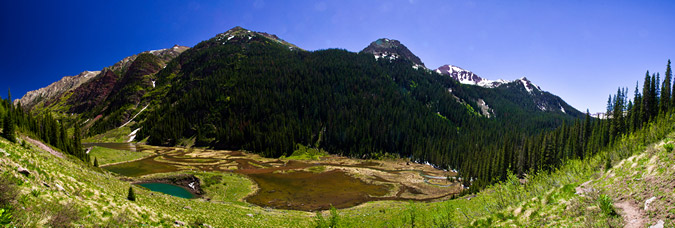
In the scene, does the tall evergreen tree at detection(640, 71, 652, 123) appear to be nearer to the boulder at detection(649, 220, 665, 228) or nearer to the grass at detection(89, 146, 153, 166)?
the boulder at detection(649, 220, 665, 228)

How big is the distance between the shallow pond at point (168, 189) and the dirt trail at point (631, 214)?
192ft

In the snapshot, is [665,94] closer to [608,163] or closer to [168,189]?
[608,163]

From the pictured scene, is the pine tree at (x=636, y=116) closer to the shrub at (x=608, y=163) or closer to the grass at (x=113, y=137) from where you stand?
the shrub at (x=608, y=163)

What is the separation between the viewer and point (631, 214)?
35.6 feet

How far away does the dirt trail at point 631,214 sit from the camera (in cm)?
1009

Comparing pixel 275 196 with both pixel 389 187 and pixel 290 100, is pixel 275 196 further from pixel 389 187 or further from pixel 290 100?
pixel 290 100

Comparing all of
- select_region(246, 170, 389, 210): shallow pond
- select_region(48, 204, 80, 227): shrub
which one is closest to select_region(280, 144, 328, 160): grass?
select_region(246, 170, 389, 210): shallow pond

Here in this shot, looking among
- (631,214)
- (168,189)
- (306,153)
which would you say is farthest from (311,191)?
(306,153)

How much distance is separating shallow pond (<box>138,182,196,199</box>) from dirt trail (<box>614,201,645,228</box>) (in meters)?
58.6

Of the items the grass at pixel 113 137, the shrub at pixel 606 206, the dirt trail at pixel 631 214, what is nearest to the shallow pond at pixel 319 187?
the shrub at pixel 606 206

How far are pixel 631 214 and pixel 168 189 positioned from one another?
218 feet

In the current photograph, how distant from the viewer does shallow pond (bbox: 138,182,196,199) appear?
174 feet

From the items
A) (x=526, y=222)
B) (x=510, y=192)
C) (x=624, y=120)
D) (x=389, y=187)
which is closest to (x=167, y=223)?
(x=526, y=222)

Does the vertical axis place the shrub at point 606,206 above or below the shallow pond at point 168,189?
above
